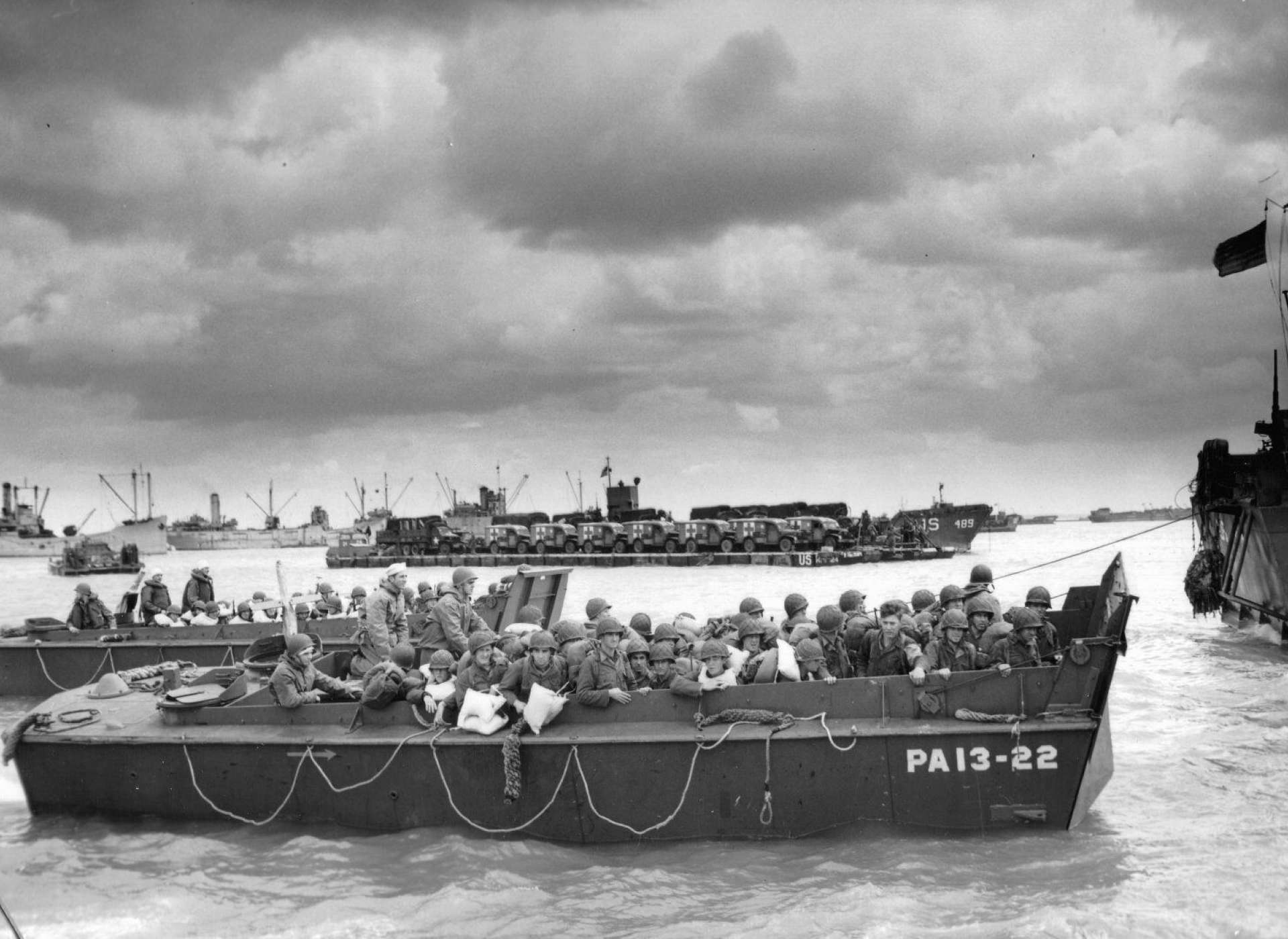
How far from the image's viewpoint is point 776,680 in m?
8.42

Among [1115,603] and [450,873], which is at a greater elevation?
[1115,603]

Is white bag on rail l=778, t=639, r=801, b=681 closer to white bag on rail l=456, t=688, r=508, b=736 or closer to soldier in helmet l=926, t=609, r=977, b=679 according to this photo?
soldier in helmet l=926, t=609, r=977, b=679

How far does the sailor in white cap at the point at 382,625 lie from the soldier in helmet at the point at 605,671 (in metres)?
2.63

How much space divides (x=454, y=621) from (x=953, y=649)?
5264 millimetres

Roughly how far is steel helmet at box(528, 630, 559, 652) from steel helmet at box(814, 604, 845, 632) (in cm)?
240

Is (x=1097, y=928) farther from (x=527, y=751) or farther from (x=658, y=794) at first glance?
(x=527, y=751)

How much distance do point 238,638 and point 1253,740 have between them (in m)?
14.8

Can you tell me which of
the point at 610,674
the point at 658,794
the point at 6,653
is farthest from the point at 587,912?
the point at 6,653

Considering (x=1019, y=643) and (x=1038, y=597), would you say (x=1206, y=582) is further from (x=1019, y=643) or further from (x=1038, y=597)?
(x=1019, y=643)

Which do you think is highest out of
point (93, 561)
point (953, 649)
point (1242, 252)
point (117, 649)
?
point (1242, 252)

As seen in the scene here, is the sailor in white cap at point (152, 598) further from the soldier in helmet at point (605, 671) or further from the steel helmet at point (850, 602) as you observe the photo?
the steel helmet at point (850, 602)

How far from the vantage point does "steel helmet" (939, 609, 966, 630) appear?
8359 millimetres

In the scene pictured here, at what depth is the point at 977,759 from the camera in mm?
7707

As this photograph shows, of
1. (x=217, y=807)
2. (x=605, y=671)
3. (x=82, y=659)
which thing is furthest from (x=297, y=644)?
(x=82, y=659)
